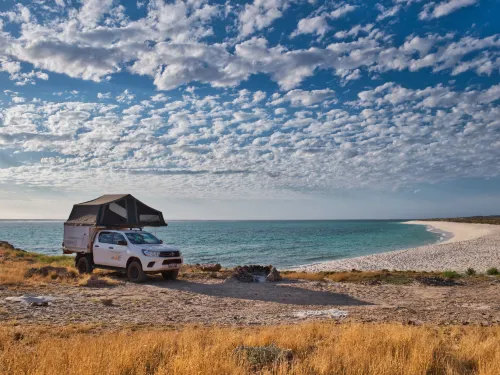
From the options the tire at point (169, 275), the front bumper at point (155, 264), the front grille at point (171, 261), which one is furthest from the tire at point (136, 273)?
the tire at point (169, 275)

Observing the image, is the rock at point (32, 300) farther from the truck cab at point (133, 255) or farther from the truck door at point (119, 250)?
the truck door at point (119, 250)

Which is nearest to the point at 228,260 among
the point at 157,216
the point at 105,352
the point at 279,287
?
the point at 157,216

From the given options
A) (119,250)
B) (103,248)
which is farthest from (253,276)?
(103,248)

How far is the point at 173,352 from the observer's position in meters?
5.82

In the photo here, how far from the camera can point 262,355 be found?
5.72 metres

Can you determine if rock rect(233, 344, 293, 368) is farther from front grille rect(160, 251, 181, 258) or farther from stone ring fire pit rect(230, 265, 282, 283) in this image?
stone ring fire pit rect(230, 265, 282, 283)

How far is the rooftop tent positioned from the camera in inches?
709

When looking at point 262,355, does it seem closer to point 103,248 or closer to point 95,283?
point 95,283

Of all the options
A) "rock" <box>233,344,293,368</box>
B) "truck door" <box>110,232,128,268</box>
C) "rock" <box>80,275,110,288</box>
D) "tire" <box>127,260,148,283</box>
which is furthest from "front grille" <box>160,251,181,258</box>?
"rock" <box>233,344,293,368</box>

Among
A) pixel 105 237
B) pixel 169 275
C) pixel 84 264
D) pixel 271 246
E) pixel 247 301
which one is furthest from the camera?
pixel 271 246

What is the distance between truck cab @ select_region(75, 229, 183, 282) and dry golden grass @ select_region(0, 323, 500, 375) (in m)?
8.22

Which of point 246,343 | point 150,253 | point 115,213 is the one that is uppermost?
point 115,213

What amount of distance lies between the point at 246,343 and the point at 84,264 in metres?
13.9

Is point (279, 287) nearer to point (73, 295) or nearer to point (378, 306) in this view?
point (378, 306)
